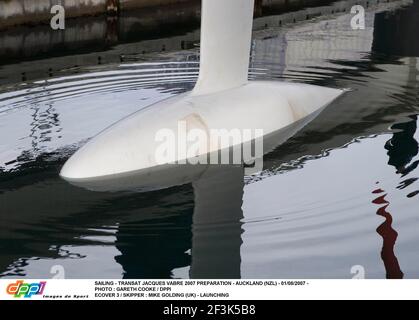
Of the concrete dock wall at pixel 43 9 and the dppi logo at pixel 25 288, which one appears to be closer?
the dppi logo at pixel 25 288

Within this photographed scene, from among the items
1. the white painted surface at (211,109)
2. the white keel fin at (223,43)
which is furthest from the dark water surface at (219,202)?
the white keel fin at (223,43)

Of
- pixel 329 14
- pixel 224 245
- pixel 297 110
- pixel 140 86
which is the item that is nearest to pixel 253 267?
pixel 224 245

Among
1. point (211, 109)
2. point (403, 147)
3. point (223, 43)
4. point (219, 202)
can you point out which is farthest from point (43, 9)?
point (219, 202)

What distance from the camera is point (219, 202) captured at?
50.5 feet

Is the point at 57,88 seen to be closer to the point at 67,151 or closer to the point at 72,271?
the point at 67,151

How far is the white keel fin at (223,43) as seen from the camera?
18.3 metres

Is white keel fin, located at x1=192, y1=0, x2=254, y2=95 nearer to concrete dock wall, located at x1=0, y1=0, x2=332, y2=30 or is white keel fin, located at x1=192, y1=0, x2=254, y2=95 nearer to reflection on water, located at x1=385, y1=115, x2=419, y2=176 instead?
reflection on water, located at x1=385, y1=115, x2=419, y2=176

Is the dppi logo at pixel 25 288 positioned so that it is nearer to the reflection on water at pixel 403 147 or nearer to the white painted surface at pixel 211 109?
the white painted surface at pixel 211 109

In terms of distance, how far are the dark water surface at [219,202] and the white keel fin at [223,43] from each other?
2.49 metres

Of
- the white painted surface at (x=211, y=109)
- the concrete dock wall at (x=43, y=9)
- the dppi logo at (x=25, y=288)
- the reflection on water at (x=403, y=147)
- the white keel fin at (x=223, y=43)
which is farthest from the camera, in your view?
the concrete dock wall at (x=43, y=9)

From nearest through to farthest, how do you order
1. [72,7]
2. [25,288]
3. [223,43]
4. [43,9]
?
1. [25,288]
2. [223,43]
3. [43,9]
4. [72,7]

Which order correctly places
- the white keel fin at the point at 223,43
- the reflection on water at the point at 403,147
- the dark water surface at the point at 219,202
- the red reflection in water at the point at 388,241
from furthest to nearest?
the white keel fin at the point at 223,43
the reflection on water at the point at 403,147
the dark water surface at the point at 219,202
the red reflection in water at the point at 388,241

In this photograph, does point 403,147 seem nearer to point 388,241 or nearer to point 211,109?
point 211,109

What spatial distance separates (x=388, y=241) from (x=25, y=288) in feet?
21.5
